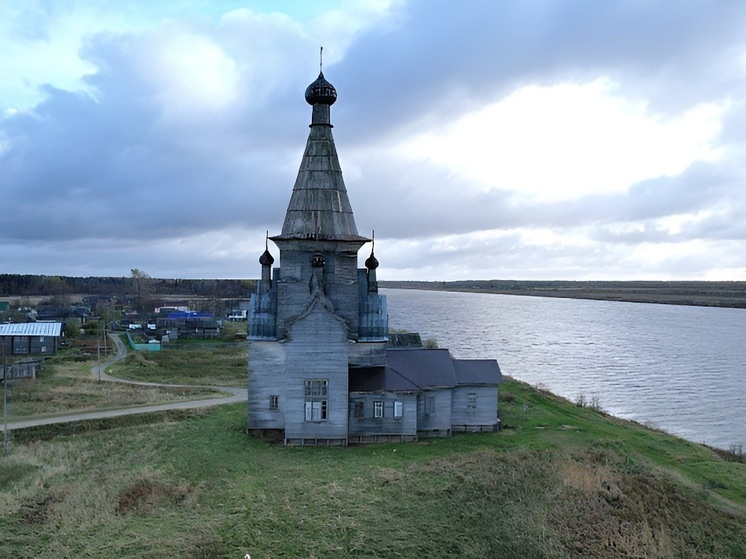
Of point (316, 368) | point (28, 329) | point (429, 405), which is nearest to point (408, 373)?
point (429, 405)

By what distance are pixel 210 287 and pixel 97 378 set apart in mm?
144046

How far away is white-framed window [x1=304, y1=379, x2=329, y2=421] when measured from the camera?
21.9m

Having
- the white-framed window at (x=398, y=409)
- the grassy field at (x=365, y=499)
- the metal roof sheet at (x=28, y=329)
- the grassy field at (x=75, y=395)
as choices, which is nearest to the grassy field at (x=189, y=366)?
the grassy field at (x=75, y=395)

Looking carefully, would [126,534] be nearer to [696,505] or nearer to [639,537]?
[639,537]

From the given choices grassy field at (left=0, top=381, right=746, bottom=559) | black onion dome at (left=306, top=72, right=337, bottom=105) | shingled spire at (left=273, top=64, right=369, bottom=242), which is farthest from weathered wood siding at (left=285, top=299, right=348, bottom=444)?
black onion dome at (left=306, top=72, right=337, bottom=105)

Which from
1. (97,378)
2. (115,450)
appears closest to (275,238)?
(115,450)

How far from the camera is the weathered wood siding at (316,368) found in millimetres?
21766

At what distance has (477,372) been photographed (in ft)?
81.5

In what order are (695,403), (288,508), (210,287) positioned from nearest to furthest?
(288,508), (695,403), (210,287)

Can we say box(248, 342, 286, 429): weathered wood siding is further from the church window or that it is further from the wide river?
the wide river

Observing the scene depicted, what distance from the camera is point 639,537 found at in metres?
13.8

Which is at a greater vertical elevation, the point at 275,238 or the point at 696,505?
the point at 275,238

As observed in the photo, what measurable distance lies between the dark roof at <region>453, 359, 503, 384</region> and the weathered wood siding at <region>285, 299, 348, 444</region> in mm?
5831

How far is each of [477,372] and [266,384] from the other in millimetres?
9561
